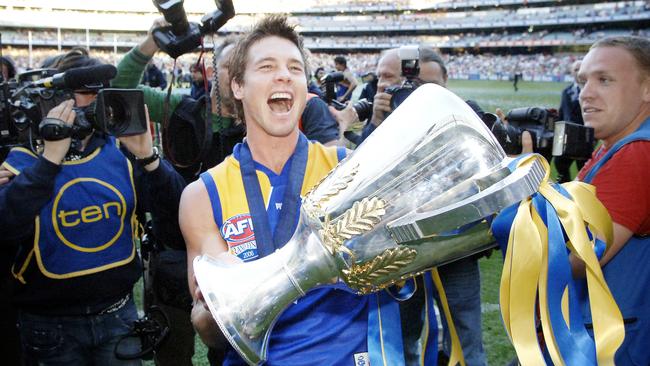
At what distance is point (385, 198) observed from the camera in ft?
3.14

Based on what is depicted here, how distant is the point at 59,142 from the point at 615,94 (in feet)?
6.72

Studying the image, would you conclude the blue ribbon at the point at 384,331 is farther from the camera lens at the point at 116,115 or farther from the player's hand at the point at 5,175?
the player's hand at the point at 5,175

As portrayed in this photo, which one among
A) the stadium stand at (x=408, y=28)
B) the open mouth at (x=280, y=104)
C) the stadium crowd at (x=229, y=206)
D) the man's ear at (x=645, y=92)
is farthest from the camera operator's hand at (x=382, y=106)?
the stadium stand at (x=408, y=28)

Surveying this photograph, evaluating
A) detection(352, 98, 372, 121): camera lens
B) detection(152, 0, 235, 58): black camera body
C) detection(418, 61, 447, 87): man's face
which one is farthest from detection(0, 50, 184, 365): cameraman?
detection(418, 61, 447, 87): man's face

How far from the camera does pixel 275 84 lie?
1423 millimetres

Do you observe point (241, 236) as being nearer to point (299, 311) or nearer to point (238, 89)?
point (299, 311)

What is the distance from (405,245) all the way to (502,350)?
293cm

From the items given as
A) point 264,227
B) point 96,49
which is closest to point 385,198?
point 264,227

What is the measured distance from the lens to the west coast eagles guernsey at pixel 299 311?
4.33 ft

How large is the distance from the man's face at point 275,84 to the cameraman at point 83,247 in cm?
71

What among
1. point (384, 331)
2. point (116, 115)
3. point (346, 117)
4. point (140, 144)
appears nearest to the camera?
point (384, 331)

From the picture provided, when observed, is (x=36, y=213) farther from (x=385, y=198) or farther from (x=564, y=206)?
(x=564, y=206)

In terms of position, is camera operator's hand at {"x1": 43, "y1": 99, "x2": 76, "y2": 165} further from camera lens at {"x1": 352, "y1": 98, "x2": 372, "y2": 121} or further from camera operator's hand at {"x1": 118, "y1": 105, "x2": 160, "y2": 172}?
camera lens at {"x1": 352, "y1": 98, "x2": 372, "y2": 121}

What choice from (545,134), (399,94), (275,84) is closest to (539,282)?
(275,84)
